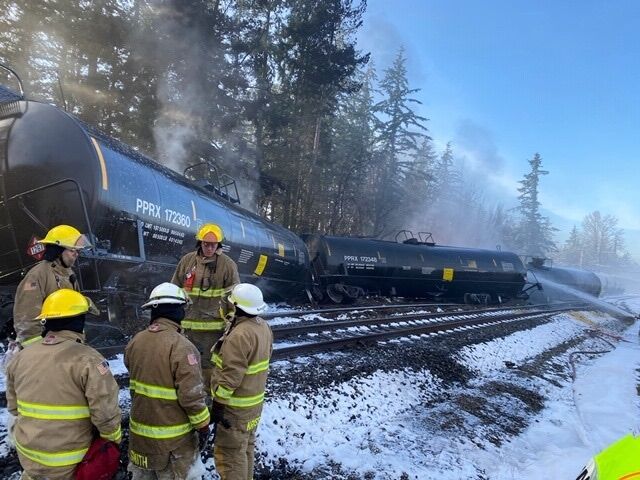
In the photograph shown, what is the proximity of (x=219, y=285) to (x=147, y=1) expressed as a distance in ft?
58.4

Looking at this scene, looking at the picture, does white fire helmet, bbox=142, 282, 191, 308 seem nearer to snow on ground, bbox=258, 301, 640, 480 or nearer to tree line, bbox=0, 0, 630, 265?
snow on ground, bbox=258, 301, 640, 480

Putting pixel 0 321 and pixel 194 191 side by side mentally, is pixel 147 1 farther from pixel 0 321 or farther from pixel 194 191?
pixel 0 321

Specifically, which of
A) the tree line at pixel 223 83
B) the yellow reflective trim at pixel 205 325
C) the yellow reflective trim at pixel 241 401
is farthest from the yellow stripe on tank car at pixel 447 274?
the yellow reflective trim at pixel 241 401

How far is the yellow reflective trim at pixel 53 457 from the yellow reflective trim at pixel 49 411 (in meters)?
0.20

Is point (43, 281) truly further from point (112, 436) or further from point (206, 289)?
point (112, 436)

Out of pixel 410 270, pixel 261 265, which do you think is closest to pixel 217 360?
pixel 261 265

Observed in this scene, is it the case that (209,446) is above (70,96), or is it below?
below

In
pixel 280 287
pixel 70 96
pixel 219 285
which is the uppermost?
pixel 70 96

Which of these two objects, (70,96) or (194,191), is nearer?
(194,191)

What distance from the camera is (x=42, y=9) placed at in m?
16.2

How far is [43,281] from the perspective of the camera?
371 cm

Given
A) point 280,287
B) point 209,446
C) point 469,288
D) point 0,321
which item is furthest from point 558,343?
point 0,321

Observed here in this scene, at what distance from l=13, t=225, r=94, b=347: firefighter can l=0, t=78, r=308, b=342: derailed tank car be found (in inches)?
81.1

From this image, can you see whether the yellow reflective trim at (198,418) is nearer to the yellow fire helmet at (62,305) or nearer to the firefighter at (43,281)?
the yellow fire helmet at (62,305)
